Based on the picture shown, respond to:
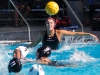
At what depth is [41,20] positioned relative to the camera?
14.1 meters

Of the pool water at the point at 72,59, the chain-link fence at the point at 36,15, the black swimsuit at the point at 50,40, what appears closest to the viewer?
the black swimsuit at the point at 50,40

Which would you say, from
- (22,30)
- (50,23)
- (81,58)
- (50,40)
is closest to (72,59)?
(81,58)

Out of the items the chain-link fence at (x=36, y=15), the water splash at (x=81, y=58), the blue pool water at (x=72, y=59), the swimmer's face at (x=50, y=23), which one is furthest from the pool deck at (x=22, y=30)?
the swimmer's face at (x=50, y=23)

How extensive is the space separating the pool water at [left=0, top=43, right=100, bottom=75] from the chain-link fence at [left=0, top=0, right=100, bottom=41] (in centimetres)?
227

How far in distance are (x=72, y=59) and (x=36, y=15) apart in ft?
20.5

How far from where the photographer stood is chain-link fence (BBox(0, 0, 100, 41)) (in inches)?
499

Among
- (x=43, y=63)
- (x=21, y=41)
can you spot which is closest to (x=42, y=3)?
(x=21, y=41)

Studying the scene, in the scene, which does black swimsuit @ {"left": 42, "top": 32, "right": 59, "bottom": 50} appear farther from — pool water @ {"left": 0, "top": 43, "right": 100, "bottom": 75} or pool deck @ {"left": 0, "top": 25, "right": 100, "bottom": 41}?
pool deck @ {"left": 0, "top": 25, "right": 100, "bottom": 41}

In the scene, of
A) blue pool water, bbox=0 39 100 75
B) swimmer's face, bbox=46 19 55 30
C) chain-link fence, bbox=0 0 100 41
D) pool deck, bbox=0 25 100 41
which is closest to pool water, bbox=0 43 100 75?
blue pool water, bbox=0 39 100 75

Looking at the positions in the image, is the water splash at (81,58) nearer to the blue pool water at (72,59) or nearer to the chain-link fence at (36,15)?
the blue pool water at (72,59)

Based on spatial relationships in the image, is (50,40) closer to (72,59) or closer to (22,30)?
(72,59)

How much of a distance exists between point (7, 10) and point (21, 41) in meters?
2.90

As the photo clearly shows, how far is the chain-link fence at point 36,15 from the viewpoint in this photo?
12680mm

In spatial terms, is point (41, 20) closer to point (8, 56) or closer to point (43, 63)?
point (8, 56)
